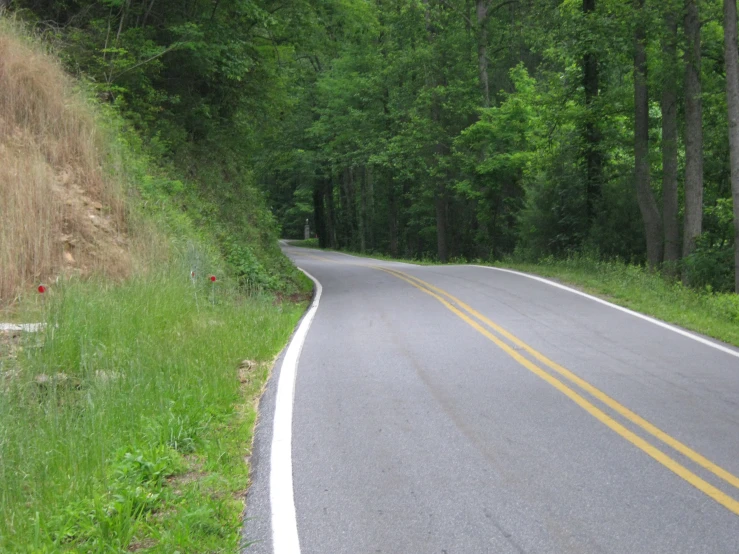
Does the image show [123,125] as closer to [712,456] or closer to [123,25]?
[123,25]

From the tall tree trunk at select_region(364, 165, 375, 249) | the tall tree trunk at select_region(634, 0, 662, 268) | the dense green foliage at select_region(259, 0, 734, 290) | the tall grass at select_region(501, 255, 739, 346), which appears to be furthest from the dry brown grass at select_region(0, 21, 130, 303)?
the tall tree trunk at select_region(364, 165, 375, 249)

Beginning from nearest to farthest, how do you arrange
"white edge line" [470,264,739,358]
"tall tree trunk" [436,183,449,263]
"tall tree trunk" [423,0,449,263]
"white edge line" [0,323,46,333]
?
"white edge line" [0,323,46,333] < "white edge line" [470,264,739,358] < "tall tree trunk" [423,0,449,263] < "tall tree trunk" [436,183,449,263]

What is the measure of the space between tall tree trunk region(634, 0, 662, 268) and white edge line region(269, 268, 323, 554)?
14688 mm

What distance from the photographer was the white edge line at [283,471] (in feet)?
14.0

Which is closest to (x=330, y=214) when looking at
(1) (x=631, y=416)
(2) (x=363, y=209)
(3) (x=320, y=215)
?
(3) (x=320, y=215)

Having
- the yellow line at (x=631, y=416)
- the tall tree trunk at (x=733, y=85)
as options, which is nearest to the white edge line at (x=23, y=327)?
the yellow line at (x=631, y=416)

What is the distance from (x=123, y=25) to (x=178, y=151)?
11.7 feet

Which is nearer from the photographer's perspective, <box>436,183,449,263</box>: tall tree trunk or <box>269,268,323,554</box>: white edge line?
<box>269,268,323,554</box>: white edge line

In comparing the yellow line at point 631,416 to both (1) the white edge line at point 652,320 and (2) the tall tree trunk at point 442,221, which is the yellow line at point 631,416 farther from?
(2) the tall tree trunk at point 442,221

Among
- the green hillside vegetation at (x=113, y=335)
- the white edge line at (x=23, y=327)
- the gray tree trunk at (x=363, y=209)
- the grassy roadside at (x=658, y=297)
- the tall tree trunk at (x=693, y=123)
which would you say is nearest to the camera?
the green hillside vegetation at (x=113, y=335)

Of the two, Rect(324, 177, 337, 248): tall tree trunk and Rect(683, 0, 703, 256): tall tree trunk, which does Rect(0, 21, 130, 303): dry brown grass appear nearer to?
Rect(683, 0, 703, 256): tall tree trunk

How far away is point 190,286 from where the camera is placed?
37.8 ft

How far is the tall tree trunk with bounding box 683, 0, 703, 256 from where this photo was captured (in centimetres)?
1755

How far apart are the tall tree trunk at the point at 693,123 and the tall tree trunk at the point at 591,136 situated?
2563mm
